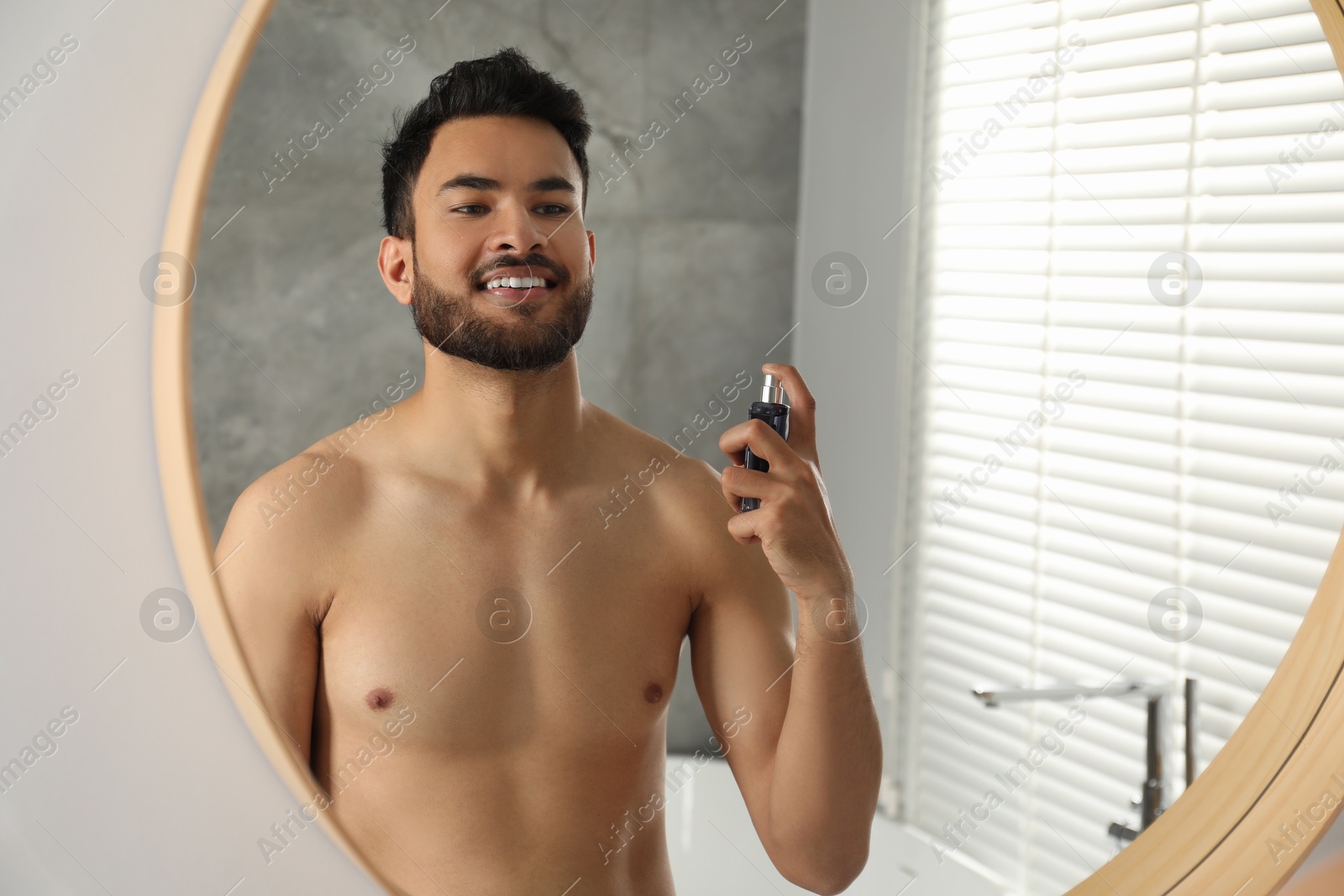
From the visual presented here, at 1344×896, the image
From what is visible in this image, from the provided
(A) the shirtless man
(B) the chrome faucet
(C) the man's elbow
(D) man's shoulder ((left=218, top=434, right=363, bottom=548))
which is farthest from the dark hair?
(B) the chrome faucet

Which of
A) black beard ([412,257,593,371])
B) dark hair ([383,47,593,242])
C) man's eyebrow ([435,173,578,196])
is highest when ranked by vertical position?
dark hair ([383,47,593,242])

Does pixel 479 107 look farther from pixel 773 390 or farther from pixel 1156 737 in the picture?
pixel 1156 737

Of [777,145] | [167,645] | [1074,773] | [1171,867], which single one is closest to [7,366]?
[167,645]

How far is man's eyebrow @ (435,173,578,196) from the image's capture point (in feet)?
1.55

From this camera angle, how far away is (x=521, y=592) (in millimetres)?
480

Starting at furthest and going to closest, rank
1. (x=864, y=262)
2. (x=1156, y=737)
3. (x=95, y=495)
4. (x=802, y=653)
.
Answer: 1. (x=864, y=262)
2. (x=1156, y=737)
3. (x=802, y=653)
4. (x=95, y=495)

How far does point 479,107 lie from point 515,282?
95mm

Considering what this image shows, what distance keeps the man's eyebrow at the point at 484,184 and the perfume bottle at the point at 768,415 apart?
0.15 meters

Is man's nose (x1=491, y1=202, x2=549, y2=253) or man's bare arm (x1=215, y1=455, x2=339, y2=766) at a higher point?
man's nose (x1=491, y1=202, x2=549, y2=253)

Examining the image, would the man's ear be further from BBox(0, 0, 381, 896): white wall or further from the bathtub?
the bathtub

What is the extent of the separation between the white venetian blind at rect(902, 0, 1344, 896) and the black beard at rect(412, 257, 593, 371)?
22.6 inches

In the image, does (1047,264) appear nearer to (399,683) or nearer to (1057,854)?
(1057,854)

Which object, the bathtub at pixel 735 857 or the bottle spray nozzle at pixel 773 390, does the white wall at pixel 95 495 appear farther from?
the bathtub at pixel 735 857

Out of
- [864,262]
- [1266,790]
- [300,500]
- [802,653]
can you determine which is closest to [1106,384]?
[864,262]
